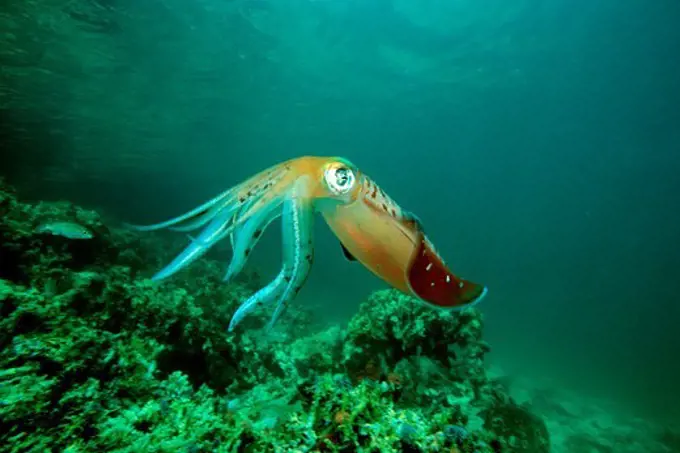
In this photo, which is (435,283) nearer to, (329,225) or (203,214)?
(329,225)

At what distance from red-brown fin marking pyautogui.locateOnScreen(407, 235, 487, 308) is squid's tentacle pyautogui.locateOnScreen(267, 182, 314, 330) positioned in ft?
1.43

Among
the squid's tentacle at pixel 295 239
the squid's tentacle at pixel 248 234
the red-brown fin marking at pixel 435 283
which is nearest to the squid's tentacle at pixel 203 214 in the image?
the squid's tentacle at pixel 248 234

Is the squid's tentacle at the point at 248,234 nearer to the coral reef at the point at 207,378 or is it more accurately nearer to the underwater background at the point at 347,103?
the underwater background at the point at 347,103

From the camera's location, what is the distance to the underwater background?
17719 millimetres

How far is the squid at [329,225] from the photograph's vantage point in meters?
1.35

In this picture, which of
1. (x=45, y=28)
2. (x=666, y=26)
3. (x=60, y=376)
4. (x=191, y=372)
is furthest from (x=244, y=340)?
(x=666, y=26)

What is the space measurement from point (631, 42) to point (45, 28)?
32.5 meters

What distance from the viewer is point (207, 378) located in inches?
142

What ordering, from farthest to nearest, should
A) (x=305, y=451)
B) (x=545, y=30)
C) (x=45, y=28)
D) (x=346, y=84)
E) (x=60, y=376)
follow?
(x=346, y=84), (x=545, y=30), (x=45, y=28), (x=60, y=376), (x=305, y=451)

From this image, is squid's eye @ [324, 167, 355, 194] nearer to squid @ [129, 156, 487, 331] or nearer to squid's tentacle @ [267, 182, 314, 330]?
squid @ [129, 156, 487, 331]

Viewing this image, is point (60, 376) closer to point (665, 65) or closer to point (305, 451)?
point (305, 451)

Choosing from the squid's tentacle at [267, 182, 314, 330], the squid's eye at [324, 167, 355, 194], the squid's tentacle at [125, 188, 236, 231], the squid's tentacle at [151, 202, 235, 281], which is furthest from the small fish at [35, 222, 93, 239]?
the squid's eye at [324, 167, 355, 194]

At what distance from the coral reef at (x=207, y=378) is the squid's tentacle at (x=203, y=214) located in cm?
123

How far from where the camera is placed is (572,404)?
18.3m
